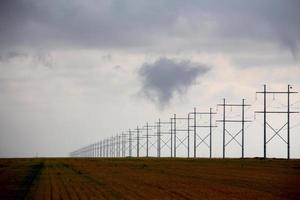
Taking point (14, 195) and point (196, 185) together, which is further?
point (196, 185)

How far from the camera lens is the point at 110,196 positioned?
127 ft

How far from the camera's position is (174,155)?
16188 cm

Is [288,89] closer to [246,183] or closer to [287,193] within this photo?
[246,183]

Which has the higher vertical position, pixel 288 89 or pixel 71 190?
pixel 288 89

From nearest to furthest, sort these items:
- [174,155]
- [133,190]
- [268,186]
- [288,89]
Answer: [133,190] → [268,186] → [288,89] → [174,155]

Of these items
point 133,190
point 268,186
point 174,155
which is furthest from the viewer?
point 174,155

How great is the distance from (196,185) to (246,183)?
454 cm

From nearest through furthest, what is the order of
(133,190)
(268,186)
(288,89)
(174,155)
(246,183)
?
(133,190)
(268,186)
(246,183)
(288,89)
(174,155)

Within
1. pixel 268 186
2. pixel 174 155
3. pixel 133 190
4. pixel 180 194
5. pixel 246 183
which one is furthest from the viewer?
pixel 174 155

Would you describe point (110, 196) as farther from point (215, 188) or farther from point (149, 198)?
point (215, 188)

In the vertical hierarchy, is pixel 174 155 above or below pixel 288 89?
below

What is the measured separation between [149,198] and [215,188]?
9204 millimetres

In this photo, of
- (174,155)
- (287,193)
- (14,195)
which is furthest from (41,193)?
(174,155)

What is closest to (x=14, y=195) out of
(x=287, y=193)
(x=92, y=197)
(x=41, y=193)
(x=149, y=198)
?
(x=41, y=193)
